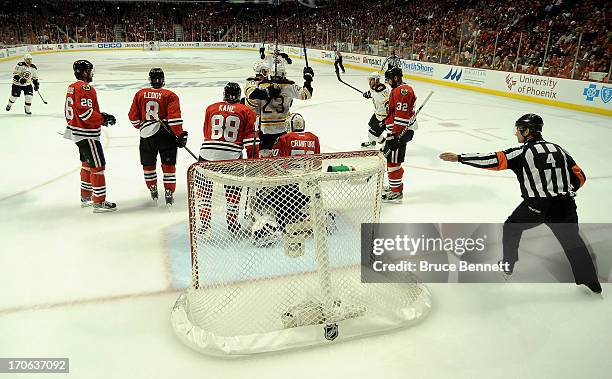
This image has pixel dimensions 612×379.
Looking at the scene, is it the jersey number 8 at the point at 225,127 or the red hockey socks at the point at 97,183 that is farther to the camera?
the red hockey socks at the point at 97,183

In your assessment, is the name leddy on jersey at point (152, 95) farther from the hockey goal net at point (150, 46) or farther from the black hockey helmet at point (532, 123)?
the hockey goal net at point (150, 46)

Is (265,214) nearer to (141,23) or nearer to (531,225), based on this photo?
(531,225)

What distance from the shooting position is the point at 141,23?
35656 millimetres

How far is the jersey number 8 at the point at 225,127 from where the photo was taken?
152 inches

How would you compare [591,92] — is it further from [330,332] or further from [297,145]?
[330,332]

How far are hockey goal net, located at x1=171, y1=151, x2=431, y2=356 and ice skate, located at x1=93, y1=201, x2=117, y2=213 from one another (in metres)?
1.93

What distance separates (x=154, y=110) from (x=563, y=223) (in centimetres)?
323

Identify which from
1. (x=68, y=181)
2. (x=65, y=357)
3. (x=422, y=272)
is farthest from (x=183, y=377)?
(x=68, y=181)

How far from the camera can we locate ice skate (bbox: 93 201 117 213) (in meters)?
4.50

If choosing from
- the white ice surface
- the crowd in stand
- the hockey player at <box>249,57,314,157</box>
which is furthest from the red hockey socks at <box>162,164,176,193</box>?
the crowd in stand

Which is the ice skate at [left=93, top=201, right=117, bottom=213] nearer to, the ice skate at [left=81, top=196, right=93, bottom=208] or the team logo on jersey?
the ice skate at [left=81, top=196, right=93, bottom=208]

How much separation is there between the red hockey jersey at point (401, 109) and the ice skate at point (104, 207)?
2.69 meters

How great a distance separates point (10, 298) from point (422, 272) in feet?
8.80

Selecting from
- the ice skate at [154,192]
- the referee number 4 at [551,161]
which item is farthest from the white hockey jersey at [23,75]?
the referee number 4 at [551,161]
